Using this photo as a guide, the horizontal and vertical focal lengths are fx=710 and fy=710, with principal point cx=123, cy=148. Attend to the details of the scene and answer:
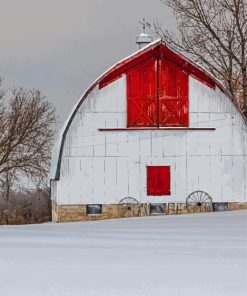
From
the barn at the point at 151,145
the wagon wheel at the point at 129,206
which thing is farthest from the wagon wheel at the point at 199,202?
the wagon wheel at the point at 129,206

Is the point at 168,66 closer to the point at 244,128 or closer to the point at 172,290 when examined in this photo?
the point at 244,128

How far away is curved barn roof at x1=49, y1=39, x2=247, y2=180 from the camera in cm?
2278

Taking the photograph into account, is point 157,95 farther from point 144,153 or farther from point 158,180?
point 158,180

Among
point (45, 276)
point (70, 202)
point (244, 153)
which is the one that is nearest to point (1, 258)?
point (45, 276)

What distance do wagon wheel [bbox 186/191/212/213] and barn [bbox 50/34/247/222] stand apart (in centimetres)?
3

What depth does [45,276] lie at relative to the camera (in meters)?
7.00

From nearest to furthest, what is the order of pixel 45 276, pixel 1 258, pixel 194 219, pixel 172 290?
pixel 172 290
pixel 45 276
pixel 1 258
pixel 194 219

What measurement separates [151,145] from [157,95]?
1.64m

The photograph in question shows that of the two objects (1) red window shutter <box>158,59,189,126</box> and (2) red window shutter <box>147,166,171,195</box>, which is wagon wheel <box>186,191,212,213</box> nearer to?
(2) red window shutter <box>147,166,171,195</box>

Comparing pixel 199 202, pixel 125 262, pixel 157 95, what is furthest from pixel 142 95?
pixel 125 262

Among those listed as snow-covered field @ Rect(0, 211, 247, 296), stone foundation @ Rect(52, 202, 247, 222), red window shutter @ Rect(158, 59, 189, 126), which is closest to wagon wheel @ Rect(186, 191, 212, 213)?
stone foundation @ Rect(52, 202, 247, 222)

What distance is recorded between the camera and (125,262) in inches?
309

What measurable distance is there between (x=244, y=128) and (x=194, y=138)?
173 centimetres

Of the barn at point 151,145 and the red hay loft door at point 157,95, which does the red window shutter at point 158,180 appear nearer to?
the barn at point 151,145
